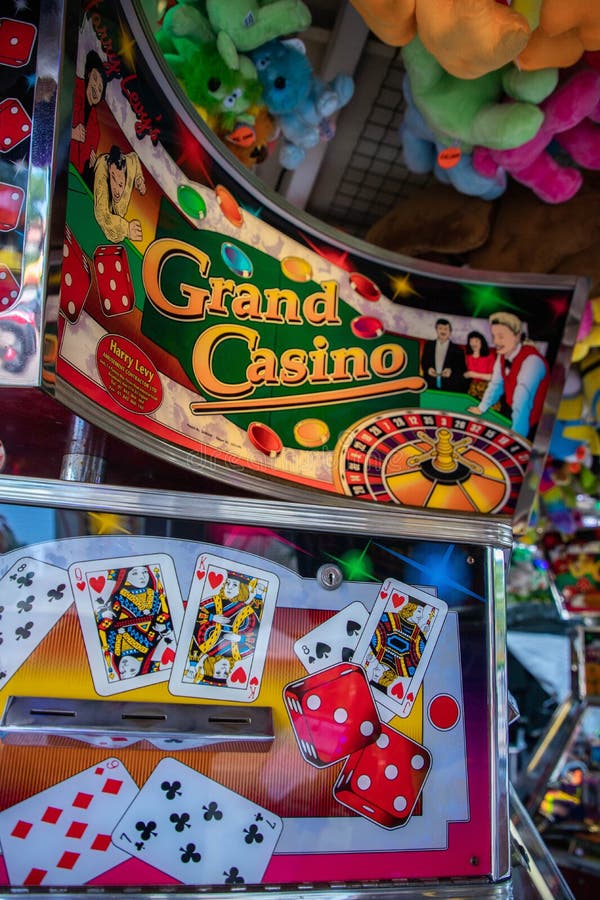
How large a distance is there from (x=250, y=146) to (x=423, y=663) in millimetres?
2091

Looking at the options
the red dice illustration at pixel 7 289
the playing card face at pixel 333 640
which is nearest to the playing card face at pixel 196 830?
the playing card face at pixel 333 640

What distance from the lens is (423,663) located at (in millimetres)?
1540

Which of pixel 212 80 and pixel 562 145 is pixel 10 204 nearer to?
pixel 212 80

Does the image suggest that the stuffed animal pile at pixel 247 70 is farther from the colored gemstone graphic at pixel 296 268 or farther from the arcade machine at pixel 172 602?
the colored gemstone graphic at pixel 296 268

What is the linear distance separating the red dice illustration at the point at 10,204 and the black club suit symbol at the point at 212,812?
1.13m

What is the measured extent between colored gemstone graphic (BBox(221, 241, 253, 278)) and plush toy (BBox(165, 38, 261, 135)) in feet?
2.36

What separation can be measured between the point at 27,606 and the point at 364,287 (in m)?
1.58

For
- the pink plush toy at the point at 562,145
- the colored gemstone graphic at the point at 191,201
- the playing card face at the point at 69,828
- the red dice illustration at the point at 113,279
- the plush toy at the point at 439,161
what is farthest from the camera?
the plush toy at the point at 439,161

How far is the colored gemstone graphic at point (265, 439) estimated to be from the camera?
216cm

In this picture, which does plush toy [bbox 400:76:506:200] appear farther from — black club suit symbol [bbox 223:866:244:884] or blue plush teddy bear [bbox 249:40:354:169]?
black club suit symbol [bbox 223:866:244:884]

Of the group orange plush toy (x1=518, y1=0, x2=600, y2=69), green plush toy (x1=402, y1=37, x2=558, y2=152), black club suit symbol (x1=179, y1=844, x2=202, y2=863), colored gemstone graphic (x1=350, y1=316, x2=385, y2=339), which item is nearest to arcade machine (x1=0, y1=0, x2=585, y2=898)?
black club suit symbol (x1=179, y1=844, x2=202, y2=863)

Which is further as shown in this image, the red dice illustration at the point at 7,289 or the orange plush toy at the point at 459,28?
the orange plush toy at the point at 459,28

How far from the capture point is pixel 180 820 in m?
1.32

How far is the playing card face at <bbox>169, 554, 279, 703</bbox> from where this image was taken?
140 centimetres
